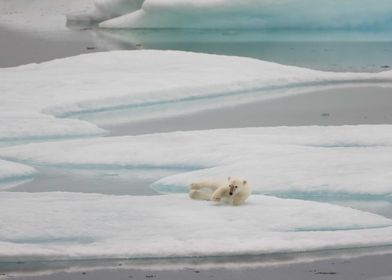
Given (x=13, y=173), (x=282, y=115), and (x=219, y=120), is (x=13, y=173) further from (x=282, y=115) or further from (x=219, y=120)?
(x=282, y=115)

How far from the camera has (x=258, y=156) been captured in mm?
7617

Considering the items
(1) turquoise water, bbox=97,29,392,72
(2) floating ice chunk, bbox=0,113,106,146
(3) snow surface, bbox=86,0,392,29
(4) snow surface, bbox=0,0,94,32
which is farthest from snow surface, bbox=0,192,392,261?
(4) snow surface, bbox=0,0,94,32

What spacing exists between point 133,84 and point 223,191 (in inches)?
187

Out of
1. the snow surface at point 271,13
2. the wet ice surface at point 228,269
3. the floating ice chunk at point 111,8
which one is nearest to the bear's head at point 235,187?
the wet ice surface at point 228,269

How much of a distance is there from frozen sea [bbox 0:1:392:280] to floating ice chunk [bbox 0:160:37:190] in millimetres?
13

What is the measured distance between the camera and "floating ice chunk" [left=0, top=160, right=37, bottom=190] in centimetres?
727

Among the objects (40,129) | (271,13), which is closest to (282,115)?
(40,129)

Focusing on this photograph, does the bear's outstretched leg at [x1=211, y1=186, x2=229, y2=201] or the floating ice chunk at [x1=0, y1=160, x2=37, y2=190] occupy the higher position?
the floating ice chunk at [x1=0, y1=160, x2=37, y2=190]

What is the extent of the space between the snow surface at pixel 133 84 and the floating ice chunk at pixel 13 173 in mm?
1187

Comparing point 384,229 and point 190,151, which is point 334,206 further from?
point 190,151

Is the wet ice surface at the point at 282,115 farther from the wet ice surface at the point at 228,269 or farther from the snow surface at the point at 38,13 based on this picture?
the snow surface at the point at 38,13

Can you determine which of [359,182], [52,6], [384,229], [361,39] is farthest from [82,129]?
[52,6]

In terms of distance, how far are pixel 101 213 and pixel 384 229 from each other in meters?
1.35

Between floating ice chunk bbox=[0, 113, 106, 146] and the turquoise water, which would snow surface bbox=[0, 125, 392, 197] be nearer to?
floating ice chunk bbox=[0, 113, 106, 146]
